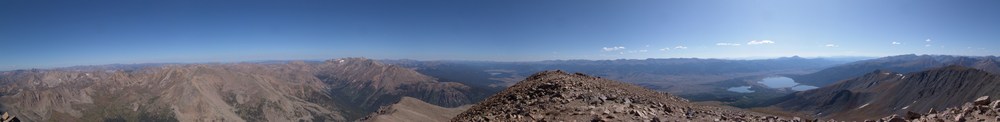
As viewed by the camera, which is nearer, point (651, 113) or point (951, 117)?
point (951, 117)

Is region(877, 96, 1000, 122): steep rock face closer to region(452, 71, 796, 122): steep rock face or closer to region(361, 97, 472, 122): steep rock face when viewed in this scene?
region(452, 71, 796, 122): steep rock face

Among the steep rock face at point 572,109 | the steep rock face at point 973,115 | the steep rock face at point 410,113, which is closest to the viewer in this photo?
the steep rock face at point 973,115

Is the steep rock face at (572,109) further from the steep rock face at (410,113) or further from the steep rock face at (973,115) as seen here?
the steep rock face at (410,113)

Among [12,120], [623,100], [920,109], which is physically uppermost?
[623,100]

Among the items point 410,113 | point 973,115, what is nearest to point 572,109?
point 973,115

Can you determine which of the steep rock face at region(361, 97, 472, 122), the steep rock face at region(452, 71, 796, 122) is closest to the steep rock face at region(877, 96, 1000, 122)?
the steep rock face at region(452, 71, 796, 122)

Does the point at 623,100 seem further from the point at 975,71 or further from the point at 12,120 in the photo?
the point at 975,71

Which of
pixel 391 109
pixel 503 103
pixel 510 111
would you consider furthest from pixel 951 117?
pixel 391 109

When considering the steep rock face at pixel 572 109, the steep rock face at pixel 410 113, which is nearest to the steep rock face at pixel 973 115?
the steep rock face at pixel 572 109
